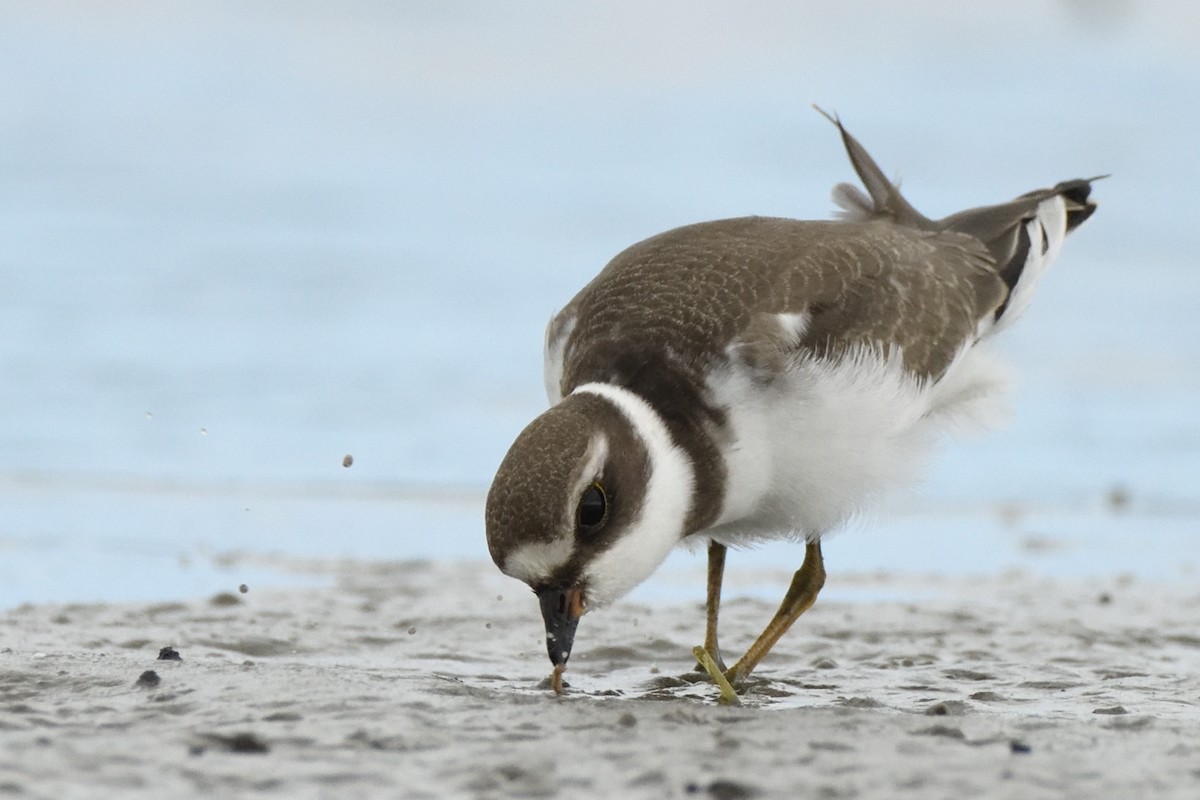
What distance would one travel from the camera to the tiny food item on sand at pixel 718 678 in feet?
17.5

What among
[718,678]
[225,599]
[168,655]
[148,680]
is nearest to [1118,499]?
[225,599]

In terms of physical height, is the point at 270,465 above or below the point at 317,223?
below

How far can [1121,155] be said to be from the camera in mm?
18844

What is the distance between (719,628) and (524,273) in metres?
8.42

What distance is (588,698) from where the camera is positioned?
556 cm

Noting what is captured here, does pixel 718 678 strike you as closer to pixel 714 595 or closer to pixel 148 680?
pixel 714 595

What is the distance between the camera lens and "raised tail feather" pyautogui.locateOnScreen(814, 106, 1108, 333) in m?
7.68

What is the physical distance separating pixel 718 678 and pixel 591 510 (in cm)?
69

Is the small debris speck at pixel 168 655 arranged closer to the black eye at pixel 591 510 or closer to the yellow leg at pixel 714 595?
the black eye at pixel 591 510

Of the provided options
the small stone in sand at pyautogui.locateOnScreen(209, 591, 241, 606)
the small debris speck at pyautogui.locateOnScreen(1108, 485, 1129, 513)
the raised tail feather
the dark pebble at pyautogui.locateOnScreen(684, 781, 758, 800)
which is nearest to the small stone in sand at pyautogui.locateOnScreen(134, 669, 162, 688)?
the dark pebble at pyautogui.locateOnScreen(684, 781, 758, 800)

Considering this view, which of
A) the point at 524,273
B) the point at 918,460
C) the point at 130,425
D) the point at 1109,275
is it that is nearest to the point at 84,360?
the point at 130,425

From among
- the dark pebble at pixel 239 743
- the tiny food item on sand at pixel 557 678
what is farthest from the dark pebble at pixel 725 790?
the tiny food item on sand at pixel 557 678

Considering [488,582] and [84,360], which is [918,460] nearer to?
[488,582]

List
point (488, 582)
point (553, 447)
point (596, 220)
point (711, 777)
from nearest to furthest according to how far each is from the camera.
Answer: point (711, 777)
point (553, 447)
point (488, 582)
point (596, 220)
